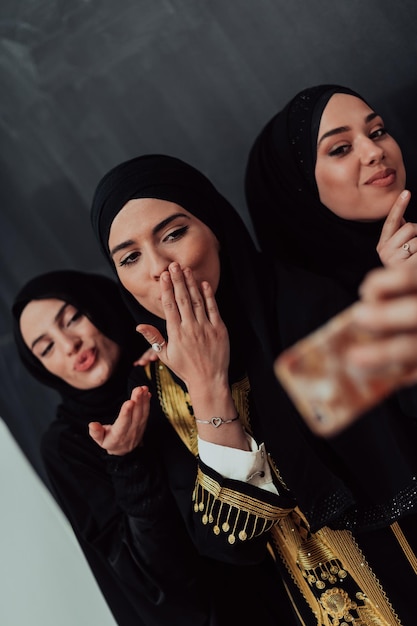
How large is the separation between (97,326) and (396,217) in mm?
672

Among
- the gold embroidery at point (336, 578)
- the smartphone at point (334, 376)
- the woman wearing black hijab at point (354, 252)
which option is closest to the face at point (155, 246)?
the woman wearing black hijab at point (354, 252)

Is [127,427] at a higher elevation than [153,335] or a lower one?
lower

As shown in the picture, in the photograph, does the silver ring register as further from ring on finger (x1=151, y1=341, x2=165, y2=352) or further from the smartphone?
the smartphone

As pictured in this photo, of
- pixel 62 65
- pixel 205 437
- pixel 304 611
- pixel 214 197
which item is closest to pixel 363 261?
pixel 214 197

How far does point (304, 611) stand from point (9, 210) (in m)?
1.24

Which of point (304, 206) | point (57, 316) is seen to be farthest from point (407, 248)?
point (57, 316)

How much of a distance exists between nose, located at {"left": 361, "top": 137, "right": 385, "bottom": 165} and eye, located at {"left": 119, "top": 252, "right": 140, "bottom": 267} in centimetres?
43

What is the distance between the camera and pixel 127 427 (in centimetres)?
141

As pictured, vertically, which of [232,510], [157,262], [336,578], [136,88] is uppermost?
[136,88]

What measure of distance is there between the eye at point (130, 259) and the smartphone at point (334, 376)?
687mm

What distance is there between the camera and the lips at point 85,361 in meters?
1.56

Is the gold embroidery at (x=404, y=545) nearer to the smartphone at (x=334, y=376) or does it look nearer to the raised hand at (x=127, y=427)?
the raised hand at (x=127, y=427)

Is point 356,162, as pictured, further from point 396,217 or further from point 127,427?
point 127,427

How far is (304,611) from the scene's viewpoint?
1.42 m
